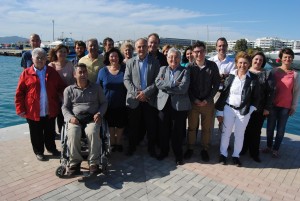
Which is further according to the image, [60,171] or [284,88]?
[284,88]

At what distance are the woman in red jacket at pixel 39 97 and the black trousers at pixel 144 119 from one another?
51.4 inches

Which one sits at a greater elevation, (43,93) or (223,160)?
(43,93)

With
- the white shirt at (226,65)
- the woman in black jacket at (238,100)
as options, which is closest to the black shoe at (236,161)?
the woman in black jacket at (238,100)

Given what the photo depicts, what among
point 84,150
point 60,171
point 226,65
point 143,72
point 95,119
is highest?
point 226,65

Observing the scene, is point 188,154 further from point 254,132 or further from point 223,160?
point 254,132

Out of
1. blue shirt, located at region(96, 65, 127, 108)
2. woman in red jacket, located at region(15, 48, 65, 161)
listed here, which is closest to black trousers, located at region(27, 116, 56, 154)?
woman in red jacket, located at region(15, 48, 65, 161)

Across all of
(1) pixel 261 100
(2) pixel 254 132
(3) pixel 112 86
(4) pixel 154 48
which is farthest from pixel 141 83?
(2) pixel 254 132

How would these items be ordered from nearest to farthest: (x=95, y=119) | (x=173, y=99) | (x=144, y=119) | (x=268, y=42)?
(x=95, y=119) → (x=173, y=99) → (x=144, y=119) → (x=268, y=42)

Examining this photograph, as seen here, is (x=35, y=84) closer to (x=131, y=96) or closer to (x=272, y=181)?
(x=131, y=96)

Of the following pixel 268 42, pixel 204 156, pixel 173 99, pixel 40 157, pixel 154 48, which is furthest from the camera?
pixel 268 42

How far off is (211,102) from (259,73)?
0.96 m

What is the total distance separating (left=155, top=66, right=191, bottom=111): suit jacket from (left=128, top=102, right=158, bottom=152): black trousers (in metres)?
0.28

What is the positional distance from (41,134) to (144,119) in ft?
5.87

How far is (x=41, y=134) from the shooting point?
4.48 metres
